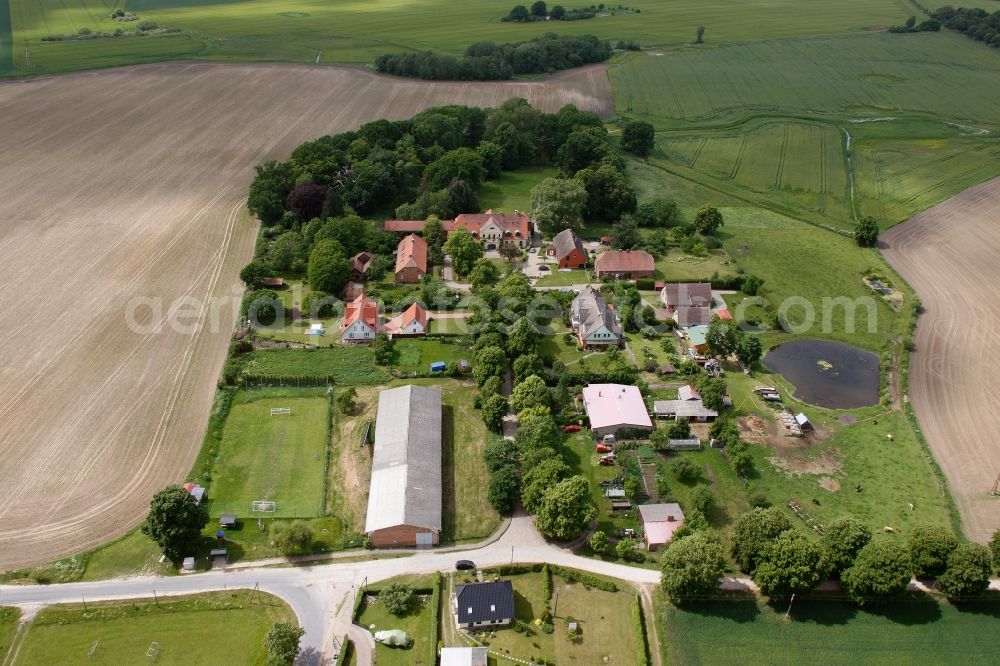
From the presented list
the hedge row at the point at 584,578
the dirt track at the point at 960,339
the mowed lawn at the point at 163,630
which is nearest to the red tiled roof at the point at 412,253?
the hedge row at the point at 584,578

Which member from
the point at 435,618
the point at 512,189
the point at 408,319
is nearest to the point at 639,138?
the point at 512,189

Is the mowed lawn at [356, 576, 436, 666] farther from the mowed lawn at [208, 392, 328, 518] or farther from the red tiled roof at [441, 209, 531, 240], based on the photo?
the red tiled roof at [441, 209, 531, 240]

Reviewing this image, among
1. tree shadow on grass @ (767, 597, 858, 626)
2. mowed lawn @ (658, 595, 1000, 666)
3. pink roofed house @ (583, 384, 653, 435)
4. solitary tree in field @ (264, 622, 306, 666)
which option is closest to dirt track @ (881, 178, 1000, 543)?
mowed lawn @ (658, 595, 1000, 666)

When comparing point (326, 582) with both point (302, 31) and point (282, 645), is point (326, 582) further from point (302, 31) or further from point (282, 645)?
point (302, 31)

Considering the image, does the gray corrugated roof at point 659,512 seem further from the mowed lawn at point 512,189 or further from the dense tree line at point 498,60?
the dense tree line at point 498,60

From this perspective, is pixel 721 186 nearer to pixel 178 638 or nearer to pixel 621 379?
pixel 621 379

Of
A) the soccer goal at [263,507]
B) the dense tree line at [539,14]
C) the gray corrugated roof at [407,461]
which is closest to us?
the gray corrugated roof at [407,461]
